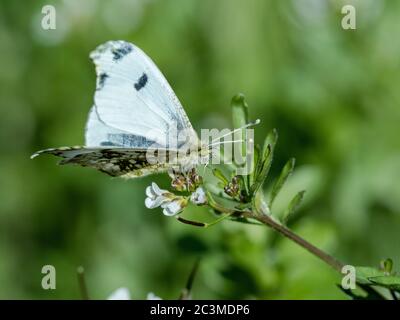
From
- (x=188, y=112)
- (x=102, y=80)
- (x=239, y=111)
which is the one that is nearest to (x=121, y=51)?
(x=102, y=80)

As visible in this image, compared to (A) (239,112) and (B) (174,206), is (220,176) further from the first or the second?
(A) (239,112)

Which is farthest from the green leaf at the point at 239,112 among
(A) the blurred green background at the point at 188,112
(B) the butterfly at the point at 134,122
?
(A) the blurred green background at the point at 188,112

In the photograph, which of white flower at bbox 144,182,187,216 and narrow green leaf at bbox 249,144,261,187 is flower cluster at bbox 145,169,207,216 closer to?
white flower at bbox 144,182,187,216

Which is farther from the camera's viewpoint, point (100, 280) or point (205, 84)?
point (205, 84)

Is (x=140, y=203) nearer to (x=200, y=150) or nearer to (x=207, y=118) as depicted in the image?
(x=207, y=118)

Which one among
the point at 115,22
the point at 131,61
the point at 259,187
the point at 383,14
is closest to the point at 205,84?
the point at 115,22

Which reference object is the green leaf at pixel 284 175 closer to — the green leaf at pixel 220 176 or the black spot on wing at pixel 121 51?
the green leaf at pixel 220 176
